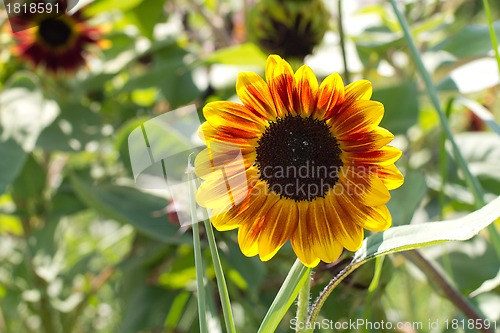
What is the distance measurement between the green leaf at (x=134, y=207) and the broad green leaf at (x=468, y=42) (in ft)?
0.75

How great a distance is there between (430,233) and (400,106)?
29 cm

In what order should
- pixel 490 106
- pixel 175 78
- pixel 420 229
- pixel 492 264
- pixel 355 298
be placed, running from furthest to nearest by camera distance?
pixel 490 106, pixel 175 78, pixel 492 264, pixel 355 298, pixel 420 229

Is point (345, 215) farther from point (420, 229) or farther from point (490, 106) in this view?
point (490, 106)

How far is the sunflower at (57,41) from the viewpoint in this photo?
63cm

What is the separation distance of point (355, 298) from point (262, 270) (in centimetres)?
9

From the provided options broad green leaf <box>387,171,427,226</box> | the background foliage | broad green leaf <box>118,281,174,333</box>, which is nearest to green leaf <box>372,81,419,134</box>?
the background foliage

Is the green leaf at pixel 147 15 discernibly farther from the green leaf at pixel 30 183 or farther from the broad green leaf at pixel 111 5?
the green leaf at pixel 30 183

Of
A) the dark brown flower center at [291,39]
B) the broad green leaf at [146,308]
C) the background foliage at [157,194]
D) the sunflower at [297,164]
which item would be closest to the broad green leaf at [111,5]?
the background foliage at [157,194]

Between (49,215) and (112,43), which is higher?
(112,43)

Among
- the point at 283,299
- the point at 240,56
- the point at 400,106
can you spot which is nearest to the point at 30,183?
the point at 240,56

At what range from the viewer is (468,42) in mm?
518

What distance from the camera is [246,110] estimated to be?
0.26 m

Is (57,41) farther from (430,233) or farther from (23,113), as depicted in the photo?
(430,233)

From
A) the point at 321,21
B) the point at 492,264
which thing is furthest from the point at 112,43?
the point at 492,264
